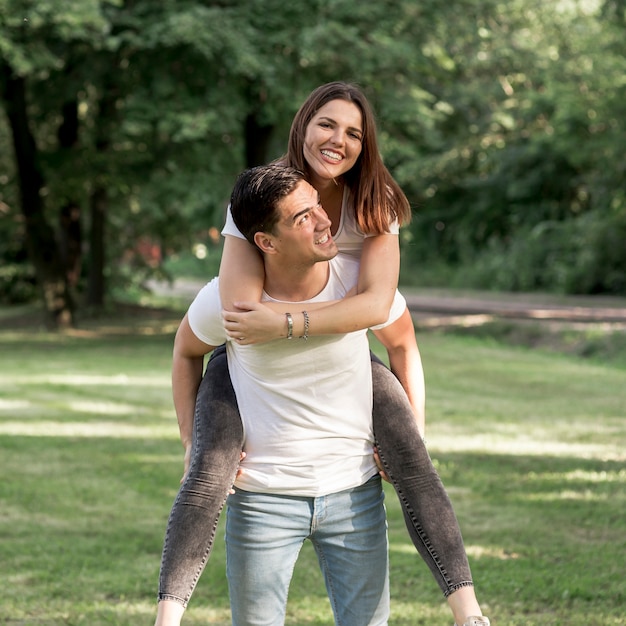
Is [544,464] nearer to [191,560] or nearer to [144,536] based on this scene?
[144,536]

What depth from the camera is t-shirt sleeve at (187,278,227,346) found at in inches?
118

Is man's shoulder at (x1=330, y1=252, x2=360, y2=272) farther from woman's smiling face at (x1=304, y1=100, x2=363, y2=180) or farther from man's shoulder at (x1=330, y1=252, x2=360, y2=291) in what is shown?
woman's smiling face at (x1=304, y1=100, x2=363, y2=180)

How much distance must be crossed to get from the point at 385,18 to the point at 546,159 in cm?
1720

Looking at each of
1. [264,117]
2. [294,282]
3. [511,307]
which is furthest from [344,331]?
[511,307]

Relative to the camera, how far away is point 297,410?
2.95 metres

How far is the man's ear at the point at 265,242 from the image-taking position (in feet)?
9.48

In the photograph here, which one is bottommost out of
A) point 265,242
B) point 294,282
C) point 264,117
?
point 294,282

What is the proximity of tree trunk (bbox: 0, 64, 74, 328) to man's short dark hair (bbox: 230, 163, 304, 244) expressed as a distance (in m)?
16.7

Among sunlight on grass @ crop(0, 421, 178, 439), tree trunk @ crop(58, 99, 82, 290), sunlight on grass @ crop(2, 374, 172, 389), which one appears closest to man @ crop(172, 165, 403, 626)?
sunlight on grass @ crop(0, 421, 178, 439)

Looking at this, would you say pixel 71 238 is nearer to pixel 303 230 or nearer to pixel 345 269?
pixel 345 269

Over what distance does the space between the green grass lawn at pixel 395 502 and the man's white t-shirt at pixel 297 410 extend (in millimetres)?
2173

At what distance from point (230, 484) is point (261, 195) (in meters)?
0.77

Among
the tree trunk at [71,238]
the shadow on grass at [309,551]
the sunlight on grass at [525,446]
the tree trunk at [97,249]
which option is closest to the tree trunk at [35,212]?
the tree trunk at [71,238]

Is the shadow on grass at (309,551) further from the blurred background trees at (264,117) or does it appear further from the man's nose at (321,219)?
the blurred background trees at (264,117)
